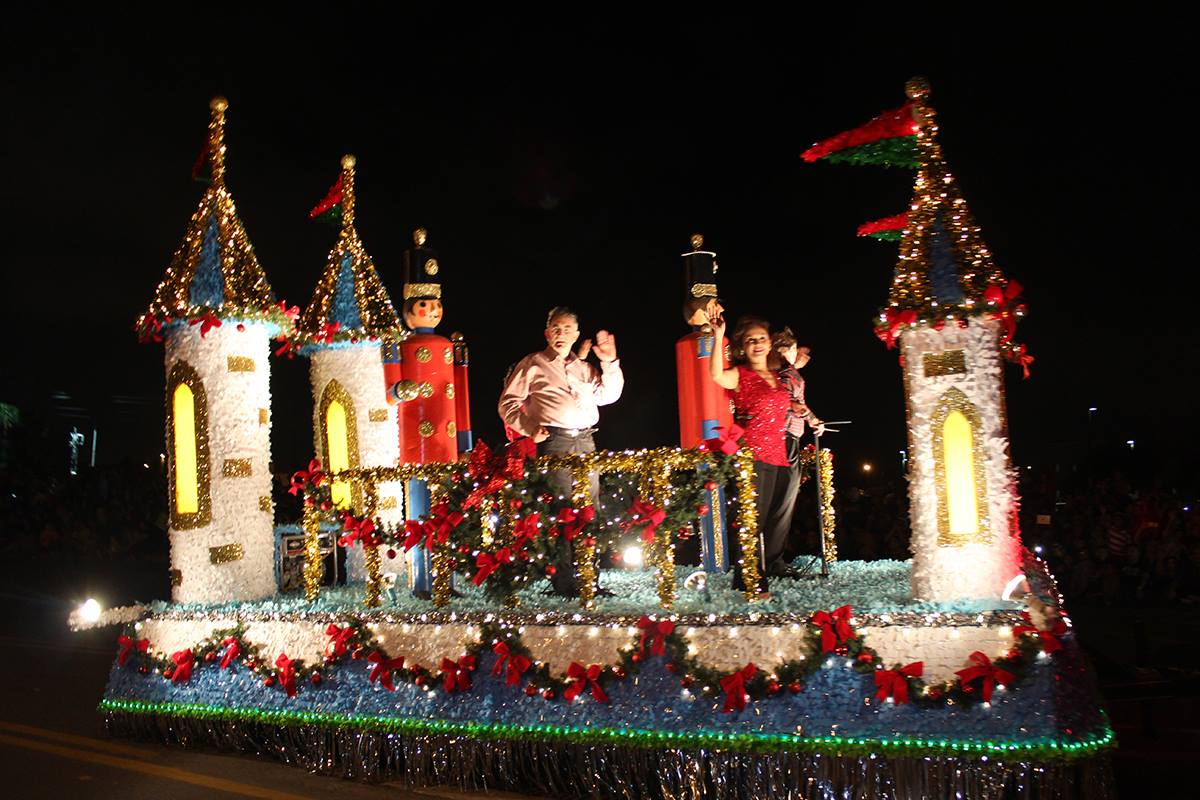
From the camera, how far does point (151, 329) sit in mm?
7730

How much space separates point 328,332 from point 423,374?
148 centimetres

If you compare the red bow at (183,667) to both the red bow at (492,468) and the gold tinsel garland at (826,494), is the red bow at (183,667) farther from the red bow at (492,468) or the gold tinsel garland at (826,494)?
the gold tinsel garland at (826,494)

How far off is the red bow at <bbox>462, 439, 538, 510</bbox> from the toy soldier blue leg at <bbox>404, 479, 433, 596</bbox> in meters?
1.11

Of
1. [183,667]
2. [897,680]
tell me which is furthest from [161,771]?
[897,680]

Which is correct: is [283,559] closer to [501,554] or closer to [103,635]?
[501,554]

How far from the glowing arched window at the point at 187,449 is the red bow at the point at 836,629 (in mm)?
4819

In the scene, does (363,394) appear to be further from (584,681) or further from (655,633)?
(655,633)

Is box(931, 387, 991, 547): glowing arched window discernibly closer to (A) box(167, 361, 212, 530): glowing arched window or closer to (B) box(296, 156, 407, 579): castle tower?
(B) box(296, 156, 407, 579): castle tower

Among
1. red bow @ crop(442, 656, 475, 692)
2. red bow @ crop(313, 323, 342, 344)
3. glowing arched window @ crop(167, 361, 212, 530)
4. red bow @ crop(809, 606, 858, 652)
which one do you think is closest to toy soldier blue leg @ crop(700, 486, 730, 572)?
red bow @ crop(442, 656, 475, 692)

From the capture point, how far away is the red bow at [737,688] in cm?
529

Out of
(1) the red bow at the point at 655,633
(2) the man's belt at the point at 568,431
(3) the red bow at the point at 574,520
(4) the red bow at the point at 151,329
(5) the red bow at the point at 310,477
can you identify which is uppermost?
(4) the red bow at the point at 151,329

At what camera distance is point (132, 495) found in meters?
17.8

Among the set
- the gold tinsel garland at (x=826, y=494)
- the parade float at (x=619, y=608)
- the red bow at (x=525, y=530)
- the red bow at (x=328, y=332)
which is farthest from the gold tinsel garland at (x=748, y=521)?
the red bow at (x=328, y=332)

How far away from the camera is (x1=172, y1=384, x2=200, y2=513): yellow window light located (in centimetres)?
769
